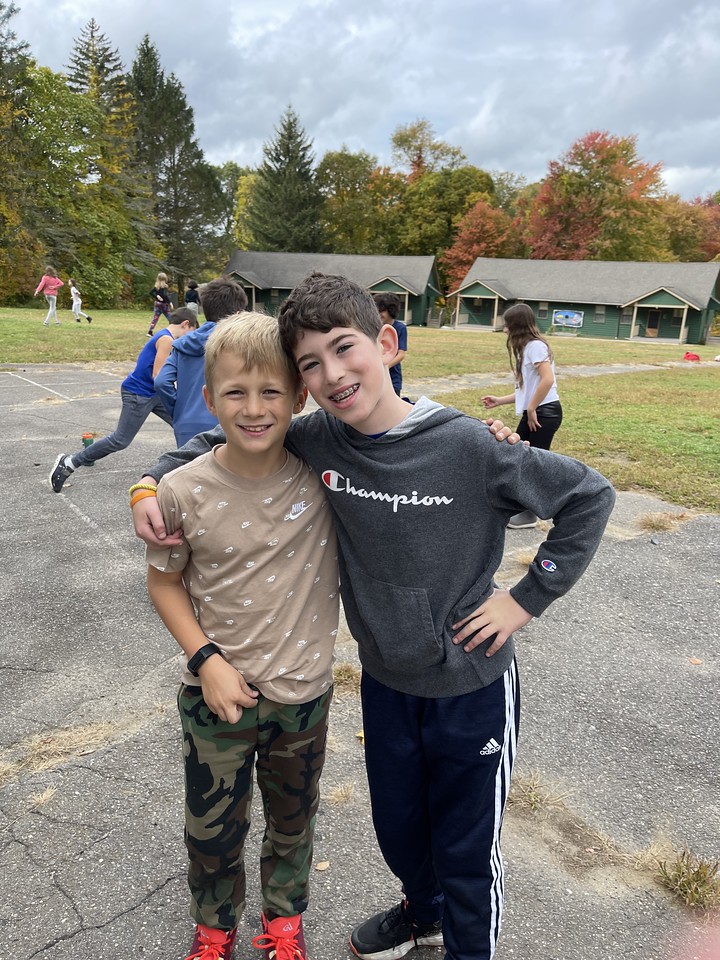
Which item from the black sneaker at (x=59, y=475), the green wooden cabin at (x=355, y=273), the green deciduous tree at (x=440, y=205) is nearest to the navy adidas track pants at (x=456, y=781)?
the black sneaker at (x=59, y=475)

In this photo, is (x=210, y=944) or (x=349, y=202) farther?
(x=349, y=202)

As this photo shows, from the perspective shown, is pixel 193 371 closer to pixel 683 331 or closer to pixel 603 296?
pixel 683 331

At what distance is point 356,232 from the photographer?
63.0 meters

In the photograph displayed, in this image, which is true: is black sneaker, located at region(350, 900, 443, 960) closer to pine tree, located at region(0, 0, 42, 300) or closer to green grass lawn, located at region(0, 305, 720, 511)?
green grass lawn, located at region(0, 305, 720, 511)

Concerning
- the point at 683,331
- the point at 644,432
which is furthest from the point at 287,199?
the point at 644,432

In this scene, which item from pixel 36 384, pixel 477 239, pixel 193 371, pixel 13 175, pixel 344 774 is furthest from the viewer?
pixel 477 239

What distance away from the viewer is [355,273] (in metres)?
49.8

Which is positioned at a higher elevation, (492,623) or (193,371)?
(193,371)

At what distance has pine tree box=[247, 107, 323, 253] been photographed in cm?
5619

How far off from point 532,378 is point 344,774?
391 centimetres

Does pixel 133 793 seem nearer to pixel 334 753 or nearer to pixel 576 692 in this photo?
pixel 334 753

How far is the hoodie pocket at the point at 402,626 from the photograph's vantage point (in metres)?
1.53

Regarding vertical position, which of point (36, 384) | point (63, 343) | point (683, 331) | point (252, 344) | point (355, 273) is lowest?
point (36, 384)

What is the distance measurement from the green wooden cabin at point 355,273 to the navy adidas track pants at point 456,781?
4759cm
